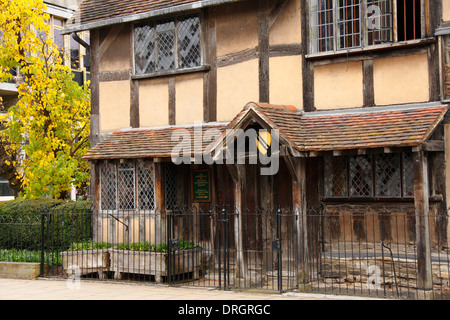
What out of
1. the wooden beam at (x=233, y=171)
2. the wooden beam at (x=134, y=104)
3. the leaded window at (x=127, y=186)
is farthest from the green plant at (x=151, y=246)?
the wooden beam at (x=134, y=104)

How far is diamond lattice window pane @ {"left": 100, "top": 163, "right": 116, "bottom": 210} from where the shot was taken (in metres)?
15.1

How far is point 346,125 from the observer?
12055 mm

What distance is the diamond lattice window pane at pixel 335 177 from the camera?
12609 millimetres

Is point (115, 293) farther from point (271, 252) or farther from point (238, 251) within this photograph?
point (271, 252)

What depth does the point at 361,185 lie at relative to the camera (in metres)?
12.4

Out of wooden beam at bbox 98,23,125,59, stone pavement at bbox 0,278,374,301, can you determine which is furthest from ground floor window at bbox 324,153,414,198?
wooden beam at bbox 98,23,125,59

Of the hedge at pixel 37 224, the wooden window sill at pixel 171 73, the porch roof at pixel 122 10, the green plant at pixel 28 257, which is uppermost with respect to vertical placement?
the porch roof at pixel 122 10

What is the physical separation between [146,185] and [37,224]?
11.9 feet

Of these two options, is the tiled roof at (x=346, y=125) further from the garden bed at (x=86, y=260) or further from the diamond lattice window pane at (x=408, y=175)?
the garden bed at (x=86, y=260)

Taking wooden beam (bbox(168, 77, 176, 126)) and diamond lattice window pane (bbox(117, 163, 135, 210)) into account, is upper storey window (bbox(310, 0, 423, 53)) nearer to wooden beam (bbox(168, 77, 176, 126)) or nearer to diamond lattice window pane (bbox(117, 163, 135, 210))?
wooden beam (bbox(168, 77, 176, 126))

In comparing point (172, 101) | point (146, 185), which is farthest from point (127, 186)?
point (172, 101)

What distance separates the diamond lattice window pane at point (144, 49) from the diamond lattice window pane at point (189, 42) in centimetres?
72

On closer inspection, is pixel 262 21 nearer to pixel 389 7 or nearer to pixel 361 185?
pixel 389 7

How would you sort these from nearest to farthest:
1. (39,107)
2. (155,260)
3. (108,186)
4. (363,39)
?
1. (363,39)
2. (155,260)
3. (108,186)
4. (39,107)
